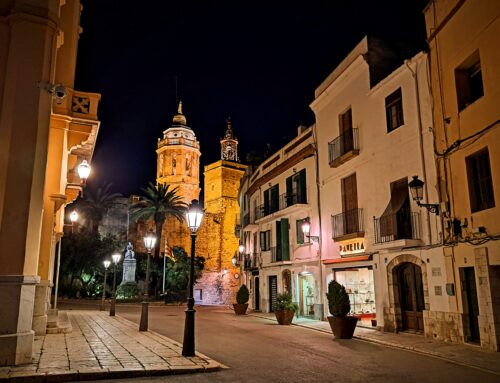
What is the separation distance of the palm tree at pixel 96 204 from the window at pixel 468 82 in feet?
127

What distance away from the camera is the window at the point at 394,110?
16.2 metres

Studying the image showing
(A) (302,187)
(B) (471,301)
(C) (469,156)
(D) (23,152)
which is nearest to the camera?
(D) (23,152)

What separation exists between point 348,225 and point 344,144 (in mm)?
3620

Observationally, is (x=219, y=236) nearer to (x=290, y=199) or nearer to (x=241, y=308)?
(x=241, y=308)

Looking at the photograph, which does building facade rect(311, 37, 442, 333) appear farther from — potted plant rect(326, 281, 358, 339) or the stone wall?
potted plant rect(326, 281, 358, 339)

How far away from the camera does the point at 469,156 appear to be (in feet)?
41.5

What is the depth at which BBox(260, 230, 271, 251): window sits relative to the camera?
27.6 m

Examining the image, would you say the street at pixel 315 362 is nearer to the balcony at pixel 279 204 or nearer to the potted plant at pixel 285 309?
the potted plant at pixel 285 309

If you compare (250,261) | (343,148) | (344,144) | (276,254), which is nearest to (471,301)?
(343,148)

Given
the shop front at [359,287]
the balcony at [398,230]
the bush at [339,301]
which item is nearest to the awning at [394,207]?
the balcony at [398,230]

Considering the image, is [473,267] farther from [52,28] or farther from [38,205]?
[52,28]

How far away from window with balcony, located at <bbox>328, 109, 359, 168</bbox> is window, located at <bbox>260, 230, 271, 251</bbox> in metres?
8.82

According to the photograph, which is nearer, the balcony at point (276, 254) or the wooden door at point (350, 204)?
the wooden door at point (350, 204)

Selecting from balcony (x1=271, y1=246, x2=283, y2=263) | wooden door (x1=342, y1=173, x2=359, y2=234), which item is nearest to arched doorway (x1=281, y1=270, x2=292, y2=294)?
balcony (x1=271, y1=246, x2=283, y2=263)
